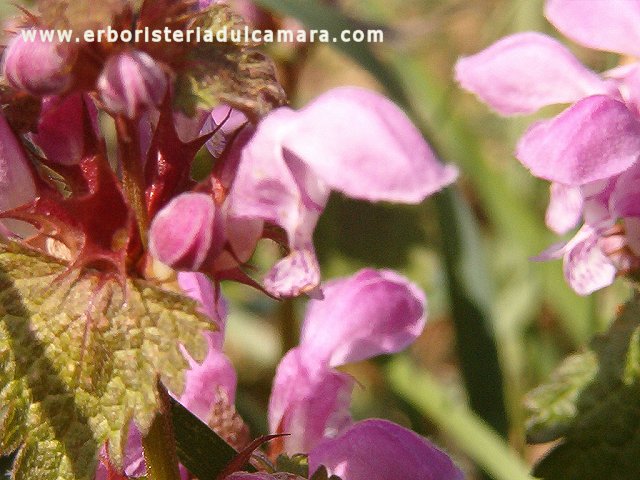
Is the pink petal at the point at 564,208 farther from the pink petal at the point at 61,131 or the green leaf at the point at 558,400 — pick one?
the pink petal at the point at 61,131

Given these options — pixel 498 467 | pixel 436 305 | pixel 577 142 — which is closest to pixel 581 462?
pixel 577 142

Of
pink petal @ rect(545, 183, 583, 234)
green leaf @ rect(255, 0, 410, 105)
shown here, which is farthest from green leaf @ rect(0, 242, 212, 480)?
green leaf @ rect(255, 0, 410, 105)

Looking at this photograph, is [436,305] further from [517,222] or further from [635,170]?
[635,170]

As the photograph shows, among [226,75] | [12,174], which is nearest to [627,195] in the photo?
[226,75]

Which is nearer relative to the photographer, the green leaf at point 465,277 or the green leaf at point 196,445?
the green leaf at point 196,445

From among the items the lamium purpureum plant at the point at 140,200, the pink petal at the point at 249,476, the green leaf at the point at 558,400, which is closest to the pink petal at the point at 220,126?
the lamium purpureum plant at the point at 140,200

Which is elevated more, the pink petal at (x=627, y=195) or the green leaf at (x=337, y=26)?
the pink petal at (x=627, y=195)

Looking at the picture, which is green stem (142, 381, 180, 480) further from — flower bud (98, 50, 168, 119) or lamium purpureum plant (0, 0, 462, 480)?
flower bud (98, 50, 168, 119)

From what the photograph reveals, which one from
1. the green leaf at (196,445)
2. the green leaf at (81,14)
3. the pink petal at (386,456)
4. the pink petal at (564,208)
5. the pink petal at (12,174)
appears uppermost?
the green leaf at (81,14)
